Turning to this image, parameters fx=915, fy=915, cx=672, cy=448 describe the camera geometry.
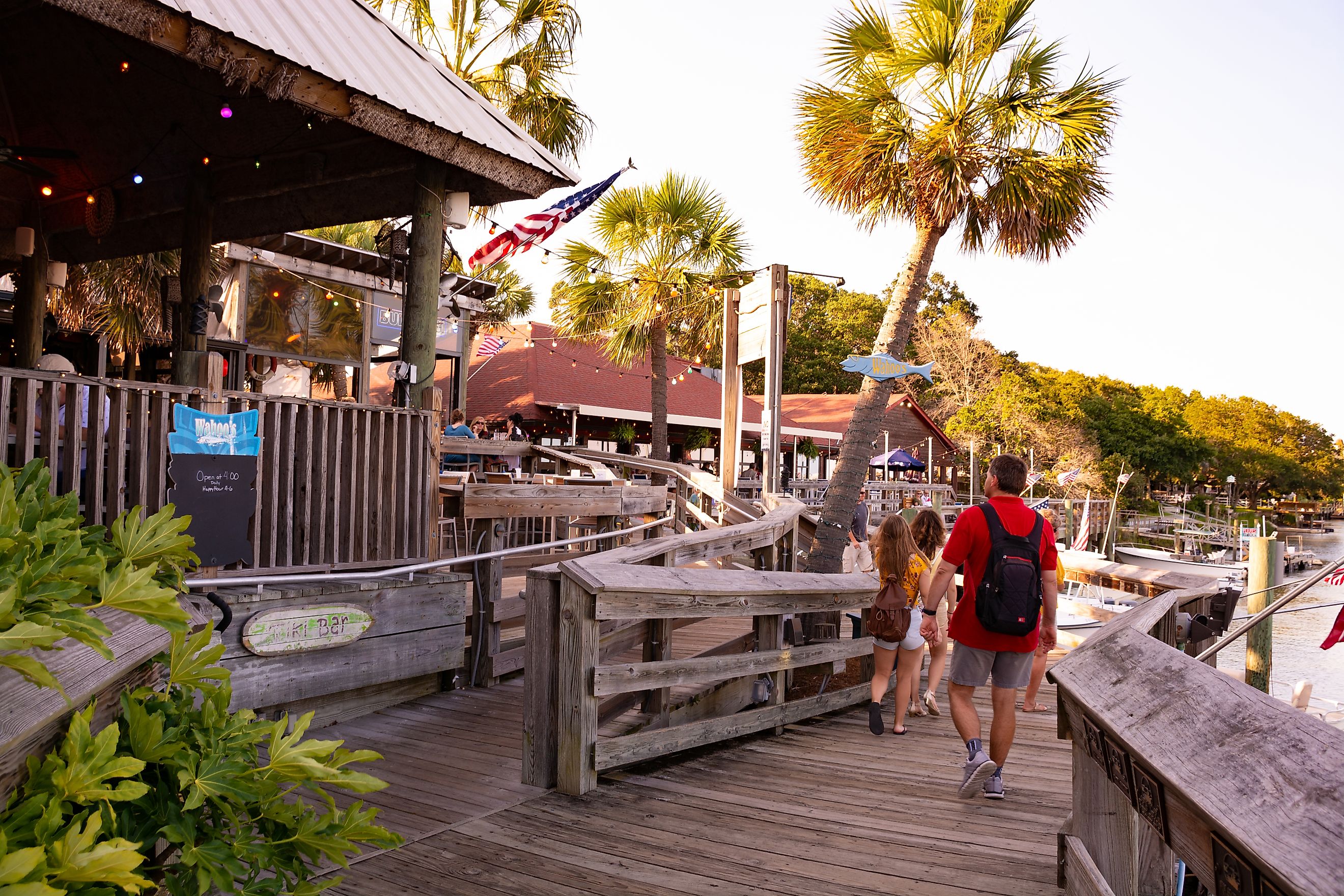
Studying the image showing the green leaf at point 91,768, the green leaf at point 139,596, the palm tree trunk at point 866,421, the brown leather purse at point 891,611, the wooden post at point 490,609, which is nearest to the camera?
the green leaf at point 91,768

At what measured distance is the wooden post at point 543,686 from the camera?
13.5 feet

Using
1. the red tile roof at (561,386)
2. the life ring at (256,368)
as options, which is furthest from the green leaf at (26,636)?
the red tile roof at (561,386)

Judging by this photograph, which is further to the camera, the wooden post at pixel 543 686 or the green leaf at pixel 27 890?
the wooden post at pixel 543 686

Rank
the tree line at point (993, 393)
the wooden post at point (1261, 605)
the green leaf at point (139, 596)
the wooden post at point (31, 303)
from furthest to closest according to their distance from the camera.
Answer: the tree line at point (993, 393) → the wooden post at point (1261, 605) → the wooden post at point (31, 303) → the green leaf at point (139, 596)

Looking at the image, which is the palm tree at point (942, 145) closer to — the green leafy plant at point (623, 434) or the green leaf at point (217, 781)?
the green leaf at point (217, 781)

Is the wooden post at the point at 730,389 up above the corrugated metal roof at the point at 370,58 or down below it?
below

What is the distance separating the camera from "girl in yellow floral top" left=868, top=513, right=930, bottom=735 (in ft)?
19.5

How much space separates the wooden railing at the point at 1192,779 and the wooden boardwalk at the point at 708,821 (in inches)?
38.2

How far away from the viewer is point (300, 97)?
5066 millimetres

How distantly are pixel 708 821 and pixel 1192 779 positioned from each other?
2782 millimetres

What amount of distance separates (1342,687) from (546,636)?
2700cm

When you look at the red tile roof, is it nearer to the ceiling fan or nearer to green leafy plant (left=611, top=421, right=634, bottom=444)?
green leafy plant (left=611, top=421, right=634, bottom=444)

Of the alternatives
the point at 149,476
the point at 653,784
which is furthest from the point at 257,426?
the point at 653,784

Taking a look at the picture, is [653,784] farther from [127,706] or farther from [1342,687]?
[1342,687]
